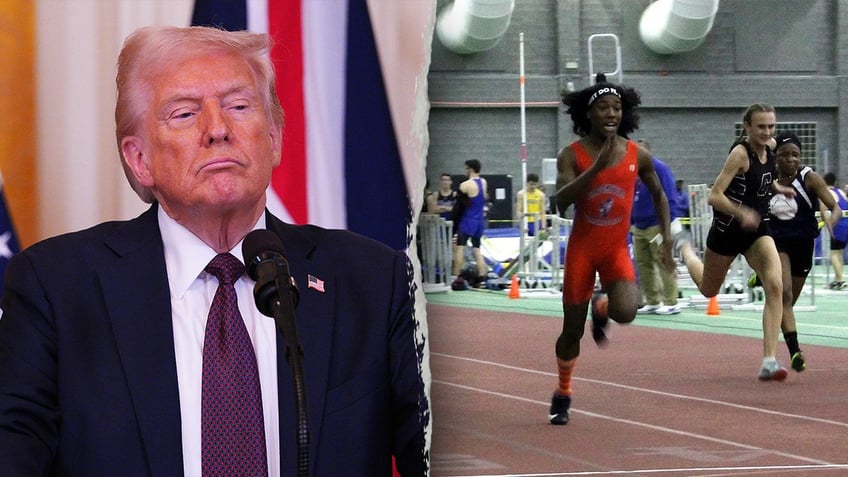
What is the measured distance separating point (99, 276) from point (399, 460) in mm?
563

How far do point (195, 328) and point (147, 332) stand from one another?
3.2 inches

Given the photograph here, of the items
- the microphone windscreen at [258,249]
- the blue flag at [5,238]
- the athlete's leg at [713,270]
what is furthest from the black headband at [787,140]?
the microphone windscreen at [258,249]

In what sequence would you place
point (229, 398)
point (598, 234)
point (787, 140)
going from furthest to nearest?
1. point (787, 140)
2. point (598, 234)
3. point (229, 398)

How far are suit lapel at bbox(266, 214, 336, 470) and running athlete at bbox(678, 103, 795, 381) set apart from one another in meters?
6.22

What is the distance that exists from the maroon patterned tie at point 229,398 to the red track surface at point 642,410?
195 cm

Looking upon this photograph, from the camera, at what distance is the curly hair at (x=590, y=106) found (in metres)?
7.81

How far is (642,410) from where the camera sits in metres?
8.46

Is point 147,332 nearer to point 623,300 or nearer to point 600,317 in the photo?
point 623,300

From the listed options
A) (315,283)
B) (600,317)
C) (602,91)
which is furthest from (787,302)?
(315,283)

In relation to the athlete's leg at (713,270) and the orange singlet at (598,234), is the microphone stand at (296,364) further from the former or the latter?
the athlete's leg at (713,270)

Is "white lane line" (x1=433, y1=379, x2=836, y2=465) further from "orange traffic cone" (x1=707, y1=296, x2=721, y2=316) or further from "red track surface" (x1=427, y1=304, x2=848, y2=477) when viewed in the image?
"orange traffic cone" (x1=707, y1=296, x2=721, y2=316)

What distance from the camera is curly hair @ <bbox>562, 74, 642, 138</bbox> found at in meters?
7.81

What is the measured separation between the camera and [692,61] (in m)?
30.2

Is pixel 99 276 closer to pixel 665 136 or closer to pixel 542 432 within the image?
pixel 542 432
